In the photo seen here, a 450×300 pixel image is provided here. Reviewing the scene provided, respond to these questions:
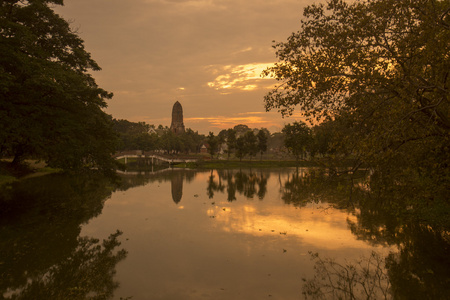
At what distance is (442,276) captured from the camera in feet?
39.0

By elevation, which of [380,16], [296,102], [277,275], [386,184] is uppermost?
[380,16]

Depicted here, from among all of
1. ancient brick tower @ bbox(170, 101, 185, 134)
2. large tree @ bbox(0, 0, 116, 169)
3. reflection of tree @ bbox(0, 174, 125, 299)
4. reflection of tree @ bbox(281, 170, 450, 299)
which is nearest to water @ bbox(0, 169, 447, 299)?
reflection of tree @ bbox(0, 174, 125, 299)

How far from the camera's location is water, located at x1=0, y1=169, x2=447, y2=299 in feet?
36.9

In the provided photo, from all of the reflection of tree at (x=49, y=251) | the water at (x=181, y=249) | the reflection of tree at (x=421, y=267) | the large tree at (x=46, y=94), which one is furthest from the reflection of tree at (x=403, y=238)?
the large tree at (x=46, y=94)

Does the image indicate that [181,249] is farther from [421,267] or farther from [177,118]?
[177,118]

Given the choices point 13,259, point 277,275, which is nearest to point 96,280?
point 13,259

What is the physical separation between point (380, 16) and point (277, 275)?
34.3 ft

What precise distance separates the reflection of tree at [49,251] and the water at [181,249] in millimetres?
40

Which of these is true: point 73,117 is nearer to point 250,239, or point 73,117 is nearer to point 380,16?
point 250,239

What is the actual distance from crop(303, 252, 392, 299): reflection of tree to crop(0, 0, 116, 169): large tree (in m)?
16.1

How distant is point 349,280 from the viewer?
11734 millimetres

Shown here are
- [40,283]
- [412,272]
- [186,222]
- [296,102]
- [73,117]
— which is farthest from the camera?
[73,117]

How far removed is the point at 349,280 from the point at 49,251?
43.3ft

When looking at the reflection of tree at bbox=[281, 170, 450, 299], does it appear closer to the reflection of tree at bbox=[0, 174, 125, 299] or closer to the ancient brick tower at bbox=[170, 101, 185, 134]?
the reflection of tree at bbox=[0, 174, 125, 299]
